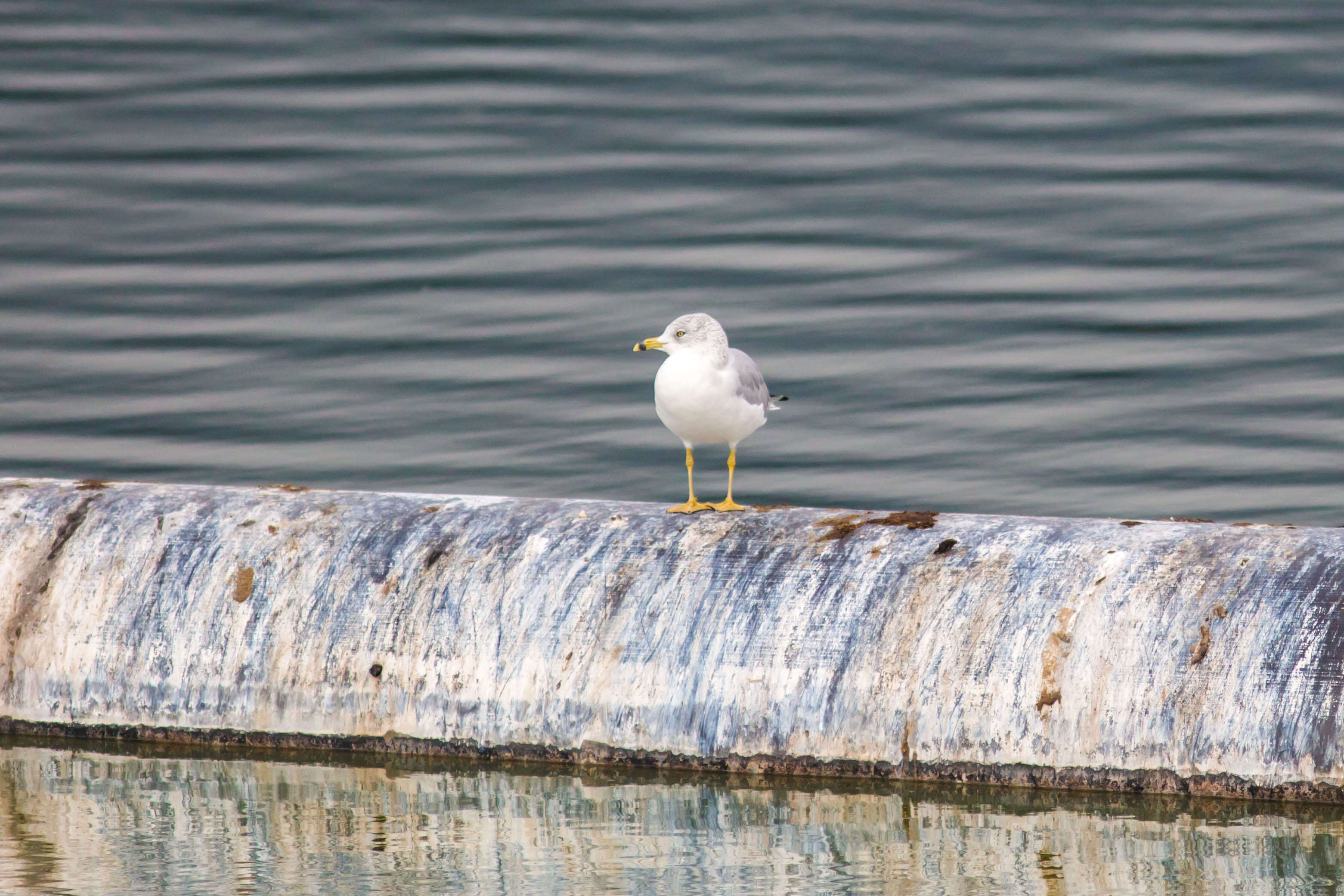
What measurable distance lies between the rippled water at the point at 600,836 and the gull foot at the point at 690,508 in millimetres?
807

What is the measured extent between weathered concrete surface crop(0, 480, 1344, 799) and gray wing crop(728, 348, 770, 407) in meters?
0.39

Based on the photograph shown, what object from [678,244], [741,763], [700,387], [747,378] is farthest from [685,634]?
[678,244]

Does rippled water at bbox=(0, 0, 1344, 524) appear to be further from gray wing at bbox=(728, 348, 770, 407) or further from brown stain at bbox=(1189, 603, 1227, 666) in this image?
brown stain at bbox=(1189, 603, 1227, 666)

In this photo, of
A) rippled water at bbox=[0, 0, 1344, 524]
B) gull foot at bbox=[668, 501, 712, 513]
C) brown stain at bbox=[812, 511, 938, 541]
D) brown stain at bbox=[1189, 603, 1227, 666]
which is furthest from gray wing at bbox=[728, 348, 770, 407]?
rippled water at bbox=[0, 0, 1344, 524]

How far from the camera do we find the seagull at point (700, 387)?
546 centimetres

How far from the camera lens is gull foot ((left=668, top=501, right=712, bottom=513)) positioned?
5496 millimetres

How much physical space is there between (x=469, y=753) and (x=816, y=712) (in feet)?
3.38

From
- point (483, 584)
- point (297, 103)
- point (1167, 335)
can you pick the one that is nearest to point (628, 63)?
point (297, 103)

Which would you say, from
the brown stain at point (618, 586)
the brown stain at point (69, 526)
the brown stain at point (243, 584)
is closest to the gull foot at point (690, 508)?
the brown stain at point (618, 586)

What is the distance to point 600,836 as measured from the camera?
4551mm

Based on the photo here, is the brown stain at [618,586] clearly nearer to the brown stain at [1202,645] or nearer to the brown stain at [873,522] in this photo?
the brown stain at [873,522]

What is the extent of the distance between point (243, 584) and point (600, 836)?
159 centimetres

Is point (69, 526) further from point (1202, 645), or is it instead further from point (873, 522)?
point (1202, 645)

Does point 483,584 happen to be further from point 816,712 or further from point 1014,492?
point 1014,492
